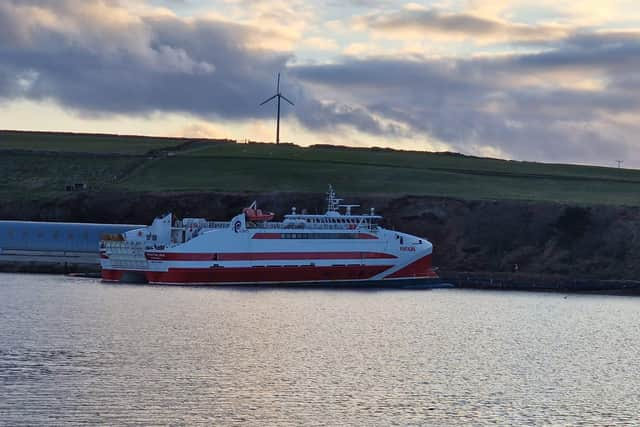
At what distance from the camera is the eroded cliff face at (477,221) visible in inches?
4195

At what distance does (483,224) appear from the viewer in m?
113

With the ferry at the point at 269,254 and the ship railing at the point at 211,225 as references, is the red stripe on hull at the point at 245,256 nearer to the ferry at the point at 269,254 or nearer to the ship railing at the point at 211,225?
the ferry at the point at 269,254

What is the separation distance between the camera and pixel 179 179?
133 meters

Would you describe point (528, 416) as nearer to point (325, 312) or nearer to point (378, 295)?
point (325, 312)

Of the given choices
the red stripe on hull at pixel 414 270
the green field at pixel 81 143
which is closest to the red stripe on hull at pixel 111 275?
the red stripe on hull at pixel 414 270

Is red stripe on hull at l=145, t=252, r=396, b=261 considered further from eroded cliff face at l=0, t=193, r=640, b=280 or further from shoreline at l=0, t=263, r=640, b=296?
eroded cliff face at l=0, t=193, r=640, b=280

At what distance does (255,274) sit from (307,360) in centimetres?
3777

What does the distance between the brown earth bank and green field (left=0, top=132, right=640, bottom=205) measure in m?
4.35

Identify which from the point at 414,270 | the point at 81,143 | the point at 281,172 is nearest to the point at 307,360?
the point at 414,270

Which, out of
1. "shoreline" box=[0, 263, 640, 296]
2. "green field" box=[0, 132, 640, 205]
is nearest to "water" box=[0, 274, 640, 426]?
"shoreline" box=[0, 263, 640, 296]

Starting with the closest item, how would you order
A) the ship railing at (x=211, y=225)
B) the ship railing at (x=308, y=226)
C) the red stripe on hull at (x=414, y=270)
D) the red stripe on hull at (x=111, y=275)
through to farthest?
1. the ship railing at (x=308, y=226)
2. the ship railing at (x=211, y=225)
3. the red stripe on hull at (x=414, y=270)
4. the red stripe on hull at (x=111, y=275)

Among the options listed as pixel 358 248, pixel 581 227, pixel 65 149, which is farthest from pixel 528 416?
pixel 65 149

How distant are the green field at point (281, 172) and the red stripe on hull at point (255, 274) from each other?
1217 inches

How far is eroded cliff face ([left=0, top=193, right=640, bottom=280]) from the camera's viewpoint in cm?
10656
